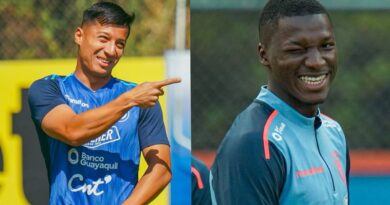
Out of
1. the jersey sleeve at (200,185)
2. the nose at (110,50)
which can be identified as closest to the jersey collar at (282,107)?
the jersey sleeve at (200,185)

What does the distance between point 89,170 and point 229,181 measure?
5.48 ft

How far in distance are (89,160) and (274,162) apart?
66.4 inches

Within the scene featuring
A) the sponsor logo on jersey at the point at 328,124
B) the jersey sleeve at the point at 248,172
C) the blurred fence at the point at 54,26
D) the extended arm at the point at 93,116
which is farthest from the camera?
the blurred fence at the point at 54,26

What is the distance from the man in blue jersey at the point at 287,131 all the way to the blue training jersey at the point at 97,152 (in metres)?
1.34

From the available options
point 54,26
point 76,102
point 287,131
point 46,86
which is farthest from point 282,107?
point 54,26

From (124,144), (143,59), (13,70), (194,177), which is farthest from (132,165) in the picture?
(13,70)

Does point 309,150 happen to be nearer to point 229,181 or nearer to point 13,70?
point 229,181

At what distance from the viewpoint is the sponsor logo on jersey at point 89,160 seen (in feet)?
12.6

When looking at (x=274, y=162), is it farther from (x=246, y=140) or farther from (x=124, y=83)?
(x=124, y=83)

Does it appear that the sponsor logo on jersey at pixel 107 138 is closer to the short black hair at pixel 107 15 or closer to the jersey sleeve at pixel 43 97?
the jersey sleeve at pixel 43 97

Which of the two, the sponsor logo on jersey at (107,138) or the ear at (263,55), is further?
the sponsor logo on jersey at (107,138)

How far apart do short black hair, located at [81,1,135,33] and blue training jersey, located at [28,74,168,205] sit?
27 cm

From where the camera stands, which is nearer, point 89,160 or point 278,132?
point 278,132

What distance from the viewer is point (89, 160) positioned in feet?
12.6
